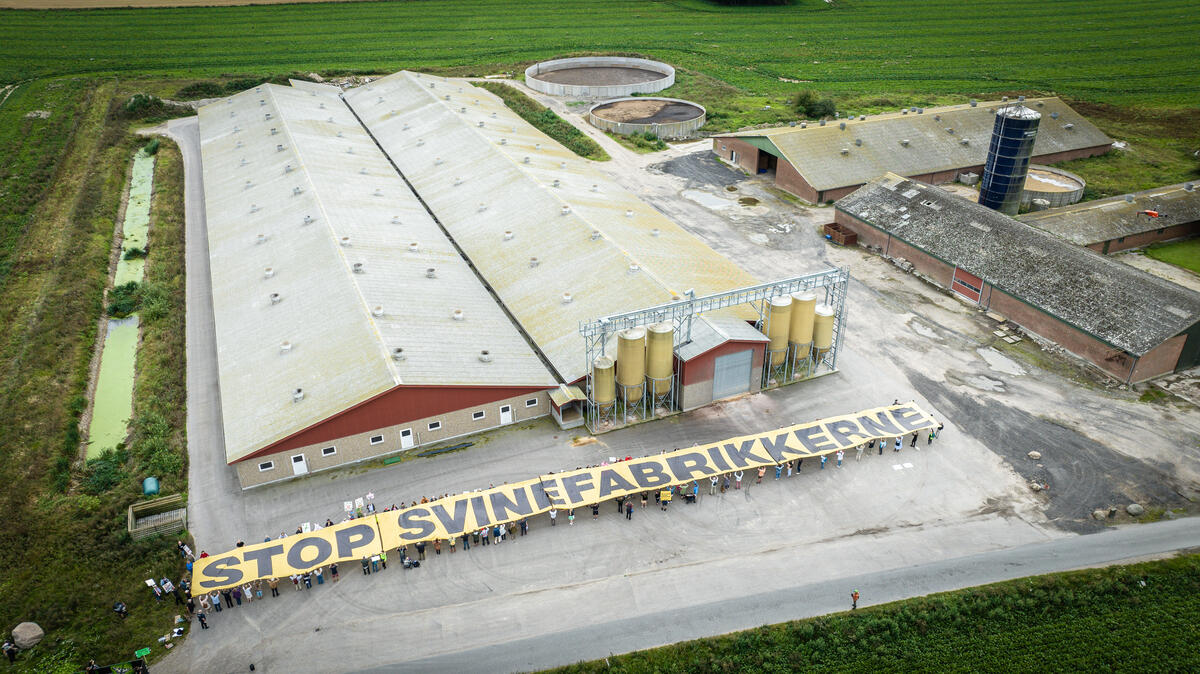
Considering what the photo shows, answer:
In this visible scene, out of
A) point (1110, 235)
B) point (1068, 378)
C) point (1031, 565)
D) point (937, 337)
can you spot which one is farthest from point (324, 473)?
point (1110, 235)

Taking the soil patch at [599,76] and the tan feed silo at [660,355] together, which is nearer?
the tan feed silo at [660,355]

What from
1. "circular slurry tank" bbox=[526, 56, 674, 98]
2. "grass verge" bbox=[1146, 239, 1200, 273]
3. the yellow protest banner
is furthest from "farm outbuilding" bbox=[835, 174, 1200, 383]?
"circular slurry tank" bbox=[526, 56, 674, 98]

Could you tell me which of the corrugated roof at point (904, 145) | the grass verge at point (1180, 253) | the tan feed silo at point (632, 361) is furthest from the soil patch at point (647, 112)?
the tan feed silo at point (632, 361)

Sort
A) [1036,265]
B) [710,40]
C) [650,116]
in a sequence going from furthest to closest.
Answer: [710,40] < [650,116] < [1036,265]

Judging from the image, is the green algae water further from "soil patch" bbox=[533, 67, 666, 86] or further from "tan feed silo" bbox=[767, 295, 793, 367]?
"soil patch" bbox=[533, 67, 666, 86]

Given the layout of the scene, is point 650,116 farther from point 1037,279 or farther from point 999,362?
point 999,362

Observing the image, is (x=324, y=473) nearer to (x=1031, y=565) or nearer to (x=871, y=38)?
(x=1031, y=565)

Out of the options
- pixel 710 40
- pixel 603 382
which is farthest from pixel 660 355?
pixel 710 40

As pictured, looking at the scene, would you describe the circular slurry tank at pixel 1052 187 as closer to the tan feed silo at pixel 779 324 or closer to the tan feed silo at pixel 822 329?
the tan feed silo at pixel 822 329
